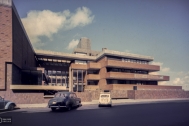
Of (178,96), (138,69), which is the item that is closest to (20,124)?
(138,69)

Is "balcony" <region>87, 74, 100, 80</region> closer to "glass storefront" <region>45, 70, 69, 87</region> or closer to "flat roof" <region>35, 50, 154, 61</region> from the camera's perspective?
"flat roof" <region>35, 50, 154, 61</region>

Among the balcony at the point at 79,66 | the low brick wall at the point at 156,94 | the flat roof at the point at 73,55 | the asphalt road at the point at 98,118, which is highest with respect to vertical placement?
the flat roof at the point at 73,55

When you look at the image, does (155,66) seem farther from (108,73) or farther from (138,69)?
(108,73)

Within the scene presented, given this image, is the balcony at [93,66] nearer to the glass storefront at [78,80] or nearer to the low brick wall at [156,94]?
the glass storefront at [78,80]

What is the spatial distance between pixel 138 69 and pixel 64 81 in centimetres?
1920

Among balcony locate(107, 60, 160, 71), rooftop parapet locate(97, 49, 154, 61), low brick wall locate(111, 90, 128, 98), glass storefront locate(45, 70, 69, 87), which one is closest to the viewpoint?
low brick wall locate(111, 90, 128, 98)

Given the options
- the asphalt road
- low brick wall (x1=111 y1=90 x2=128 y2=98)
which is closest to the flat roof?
low brick wall (x1=111 y1=90 x2=128 y2=98)

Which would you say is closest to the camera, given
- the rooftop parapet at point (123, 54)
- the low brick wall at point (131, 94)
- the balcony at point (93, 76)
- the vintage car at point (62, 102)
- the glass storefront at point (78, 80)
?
the vintage car at point (62, 102)

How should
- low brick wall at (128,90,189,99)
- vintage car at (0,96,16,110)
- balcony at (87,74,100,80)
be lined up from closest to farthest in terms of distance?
vintage car at (0,96,16,110), low brick wall at (128,90,189,99), balcony at (87,74,100,80)

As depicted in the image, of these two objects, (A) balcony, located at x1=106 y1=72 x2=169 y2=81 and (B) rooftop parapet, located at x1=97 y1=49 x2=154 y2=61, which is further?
(B) rooftop parapet, located at x1=97 y1=49 x2=154 y2=61

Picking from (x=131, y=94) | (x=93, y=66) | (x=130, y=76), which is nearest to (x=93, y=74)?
(x=93, y=66)

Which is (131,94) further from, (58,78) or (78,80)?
(58,78)

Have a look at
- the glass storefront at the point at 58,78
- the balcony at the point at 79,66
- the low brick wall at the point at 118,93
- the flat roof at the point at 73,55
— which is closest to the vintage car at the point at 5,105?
the low brick wall at the point at 118,93

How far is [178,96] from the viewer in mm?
36219
